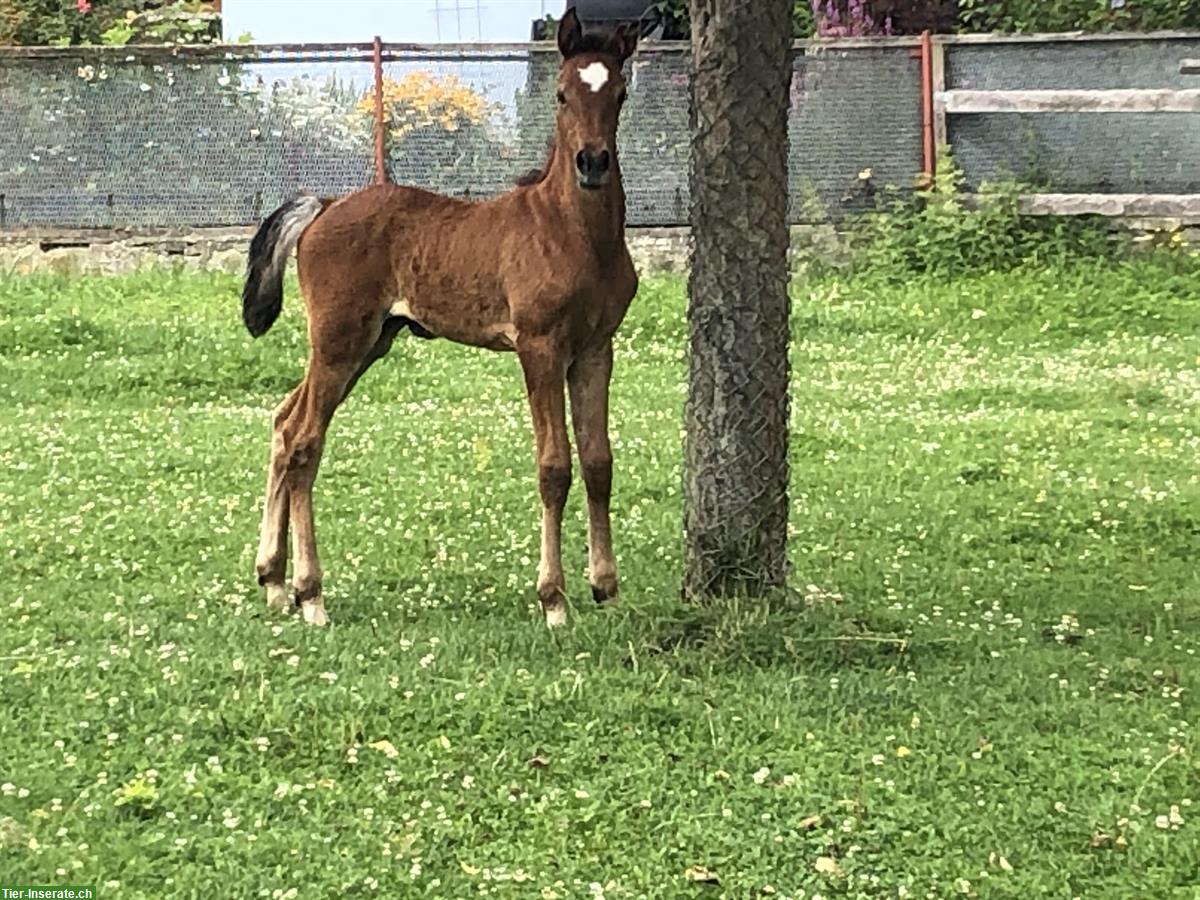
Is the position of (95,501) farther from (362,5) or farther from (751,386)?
(362,5)

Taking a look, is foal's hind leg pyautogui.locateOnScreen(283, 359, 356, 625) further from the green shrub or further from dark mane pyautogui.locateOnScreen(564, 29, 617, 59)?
the green shrub

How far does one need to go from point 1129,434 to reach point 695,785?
6370 mm

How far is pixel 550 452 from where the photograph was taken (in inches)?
271

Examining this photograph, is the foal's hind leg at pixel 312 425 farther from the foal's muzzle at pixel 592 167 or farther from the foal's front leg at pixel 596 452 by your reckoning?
the foal's muzzle at pixel 592 167

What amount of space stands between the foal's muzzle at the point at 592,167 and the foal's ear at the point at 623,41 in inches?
17.2

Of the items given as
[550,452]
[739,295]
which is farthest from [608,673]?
[739,295]

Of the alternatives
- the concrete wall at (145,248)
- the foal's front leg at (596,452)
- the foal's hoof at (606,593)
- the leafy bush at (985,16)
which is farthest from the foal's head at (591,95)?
the leafy bush at (985,16)

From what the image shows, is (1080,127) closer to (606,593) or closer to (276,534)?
(606,593)

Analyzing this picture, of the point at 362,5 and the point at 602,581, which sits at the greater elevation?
the point at 362,5

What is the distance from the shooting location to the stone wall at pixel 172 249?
16.3m

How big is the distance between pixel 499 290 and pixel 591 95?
2.99 feet

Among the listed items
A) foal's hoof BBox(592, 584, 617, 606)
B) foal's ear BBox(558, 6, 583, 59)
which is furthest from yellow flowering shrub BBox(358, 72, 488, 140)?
foal's hoof BBox(592, 584, 617, 606)

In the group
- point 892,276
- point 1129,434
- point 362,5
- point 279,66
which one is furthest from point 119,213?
point 1129,434

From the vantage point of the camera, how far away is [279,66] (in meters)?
16.3
